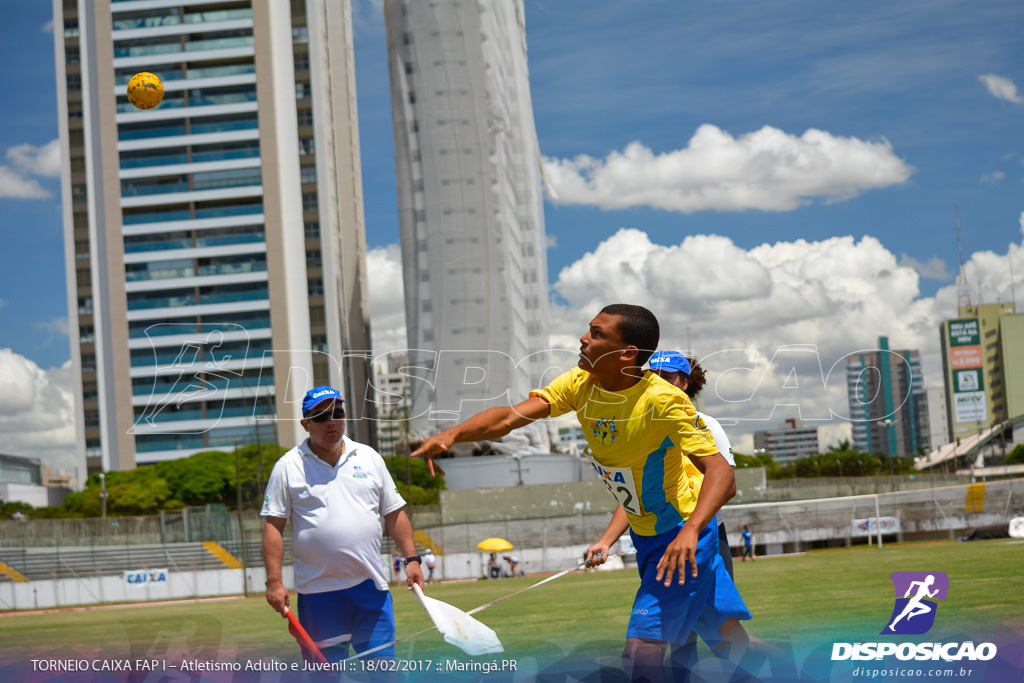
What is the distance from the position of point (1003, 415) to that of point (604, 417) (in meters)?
152

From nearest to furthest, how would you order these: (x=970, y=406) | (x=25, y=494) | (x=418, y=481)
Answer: (x=418, y=481) < (x=25, y=494) < (x=970, y=406)

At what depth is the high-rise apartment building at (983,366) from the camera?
386 ft

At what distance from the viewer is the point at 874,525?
43.6 metres

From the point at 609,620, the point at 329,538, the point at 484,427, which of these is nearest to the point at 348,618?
the point at 329,538

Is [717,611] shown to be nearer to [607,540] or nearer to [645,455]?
[645,455]

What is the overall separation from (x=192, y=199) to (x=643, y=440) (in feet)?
359

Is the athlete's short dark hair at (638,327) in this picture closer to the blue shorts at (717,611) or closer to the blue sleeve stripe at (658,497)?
the blue sleeve stripe at (658,497)

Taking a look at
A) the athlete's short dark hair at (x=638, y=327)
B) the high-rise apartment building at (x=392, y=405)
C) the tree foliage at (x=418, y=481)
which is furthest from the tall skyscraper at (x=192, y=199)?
the athlete's short dark hair at (x=638, y=327)

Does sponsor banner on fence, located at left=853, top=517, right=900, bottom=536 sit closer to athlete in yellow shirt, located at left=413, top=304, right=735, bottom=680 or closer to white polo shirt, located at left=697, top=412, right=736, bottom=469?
white polo shirt, located at left=697, top=412, right=736, bottom=469

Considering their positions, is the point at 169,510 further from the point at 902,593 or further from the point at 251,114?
the point at 902,593

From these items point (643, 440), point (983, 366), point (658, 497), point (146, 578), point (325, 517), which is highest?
point (643, 440)

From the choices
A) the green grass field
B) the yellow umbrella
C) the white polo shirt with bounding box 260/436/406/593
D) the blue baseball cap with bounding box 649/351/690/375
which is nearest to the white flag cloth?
the green grass field

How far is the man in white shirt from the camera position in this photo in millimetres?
6254

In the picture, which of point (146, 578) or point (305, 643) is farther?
point (146, 578)
